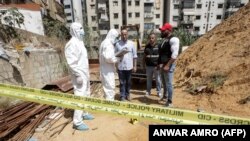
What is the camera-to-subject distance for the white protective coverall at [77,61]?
3.90 metres

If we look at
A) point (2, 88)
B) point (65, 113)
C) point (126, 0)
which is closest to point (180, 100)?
point (65, 113)

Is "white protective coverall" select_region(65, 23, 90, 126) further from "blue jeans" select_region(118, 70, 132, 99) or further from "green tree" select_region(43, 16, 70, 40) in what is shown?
"green tree" select_region(43, 16, 70, 40)

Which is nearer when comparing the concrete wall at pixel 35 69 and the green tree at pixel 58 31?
the concrete wall at pixel 35 69

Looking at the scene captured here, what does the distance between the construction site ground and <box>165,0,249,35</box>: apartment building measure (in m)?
33.4

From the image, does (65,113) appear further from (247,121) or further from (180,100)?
(247,121)

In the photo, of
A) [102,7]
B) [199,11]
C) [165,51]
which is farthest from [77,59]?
[199,11]

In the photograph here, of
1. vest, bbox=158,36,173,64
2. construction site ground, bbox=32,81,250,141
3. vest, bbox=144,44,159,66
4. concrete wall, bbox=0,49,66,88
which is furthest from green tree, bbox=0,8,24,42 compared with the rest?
vest, bbox=158,36,173,64

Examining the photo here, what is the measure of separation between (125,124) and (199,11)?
3638 cm

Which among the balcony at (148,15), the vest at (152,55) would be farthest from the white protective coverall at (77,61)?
the balcony at (148,15)

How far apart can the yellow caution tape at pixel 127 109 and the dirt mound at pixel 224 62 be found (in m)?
2.72

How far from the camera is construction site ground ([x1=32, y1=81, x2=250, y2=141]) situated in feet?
13.1

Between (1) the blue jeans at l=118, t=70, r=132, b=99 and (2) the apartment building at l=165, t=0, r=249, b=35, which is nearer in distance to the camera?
(1) the blue jeans at l=118, t=70, r=132, b=99

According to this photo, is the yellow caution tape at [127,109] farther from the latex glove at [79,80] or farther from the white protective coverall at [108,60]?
the white protective coverall at [108,60]

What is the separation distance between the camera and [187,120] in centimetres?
248
